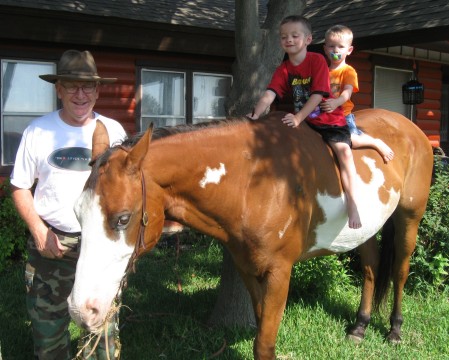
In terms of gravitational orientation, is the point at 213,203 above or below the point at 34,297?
above

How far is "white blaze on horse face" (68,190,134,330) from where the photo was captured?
2172 mm

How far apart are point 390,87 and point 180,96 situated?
4.66 m

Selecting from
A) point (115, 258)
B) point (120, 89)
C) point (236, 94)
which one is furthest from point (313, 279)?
point (120, 89)

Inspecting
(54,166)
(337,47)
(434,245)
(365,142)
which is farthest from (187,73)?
(54,166)

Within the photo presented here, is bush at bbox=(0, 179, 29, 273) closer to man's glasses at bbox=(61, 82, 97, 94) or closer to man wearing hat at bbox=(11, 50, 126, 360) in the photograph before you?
man wearing hat at bbox=(11, 50, 126, 360)

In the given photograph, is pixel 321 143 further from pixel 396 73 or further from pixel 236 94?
pixel 396 73

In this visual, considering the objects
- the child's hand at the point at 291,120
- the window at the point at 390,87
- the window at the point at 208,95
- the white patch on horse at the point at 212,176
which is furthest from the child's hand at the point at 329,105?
the window at the point at 390,87


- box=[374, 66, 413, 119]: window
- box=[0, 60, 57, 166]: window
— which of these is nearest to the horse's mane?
box=[0, 60, 57, 166]: window

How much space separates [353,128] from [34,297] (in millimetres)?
2504

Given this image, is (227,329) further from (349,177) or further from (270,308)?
(349,177)

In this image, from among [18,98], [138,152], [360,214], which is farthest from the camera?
[18,98]

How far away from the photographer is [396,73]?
34.0ft

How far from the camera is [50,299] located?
306cm

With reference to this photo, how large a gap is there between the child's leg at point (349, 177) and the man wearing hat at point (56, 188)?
4.77 ft
